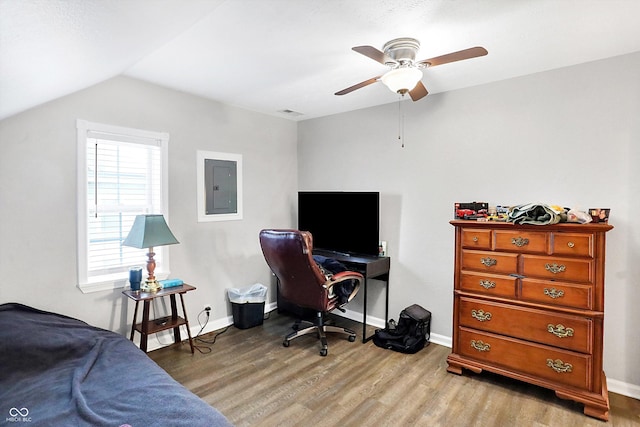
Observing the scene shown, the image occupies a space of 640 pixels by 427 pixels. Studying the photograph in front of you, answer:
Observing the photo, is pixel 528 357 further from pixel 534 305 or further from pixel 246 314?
pixel 246 314

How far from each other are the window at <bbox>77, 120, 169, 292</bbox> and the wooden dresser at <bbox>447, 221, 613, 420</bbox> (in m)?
2.71

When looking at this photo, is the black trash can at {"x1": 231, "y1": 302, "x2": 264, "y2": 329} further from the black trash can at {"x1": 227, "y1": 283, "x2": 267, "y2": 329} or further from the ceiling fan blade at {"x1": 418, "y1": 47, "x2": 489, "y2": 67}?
the ceiling fan blade at {"x1": 418, "y1": 47, "x2": 489, "y2": 67}

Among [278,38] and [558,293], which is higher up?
[278,38]

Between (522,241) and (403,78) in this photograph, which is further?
(522,241)

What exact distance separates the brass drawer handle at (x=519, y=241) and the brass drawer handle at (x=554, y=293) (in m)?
0.34

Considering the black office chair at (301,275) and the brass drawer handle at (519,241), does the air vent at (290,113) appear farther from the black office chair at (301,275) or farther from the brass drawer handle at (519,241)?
the brass drawer handle at (519,241)

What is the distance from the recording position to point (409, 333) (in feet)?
10.7

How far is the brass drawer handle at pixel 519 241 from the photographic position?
247 centimetres

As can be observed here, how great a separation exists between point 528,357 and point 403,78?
2.14 metres

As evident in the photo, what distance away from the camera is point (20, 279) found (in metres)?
2.48

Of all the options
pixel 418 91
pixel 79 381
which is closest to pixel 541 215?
pixel 418 91

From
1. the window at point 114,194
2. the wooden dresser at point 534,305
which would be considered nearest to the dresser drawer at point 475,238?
the wooden dresser at point 534,305

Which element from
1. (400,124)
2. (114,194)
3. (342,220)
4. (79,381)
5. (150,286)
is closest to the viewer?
(79,381)

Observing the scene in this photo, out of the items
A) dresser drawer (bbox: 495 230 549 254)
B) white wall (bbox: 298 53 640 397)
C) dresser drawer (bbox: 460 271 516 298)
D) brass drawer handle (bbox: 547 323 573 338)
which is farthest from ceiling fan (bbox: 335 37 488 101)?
brass drawer handle (bbox: 547 323 573 338)
